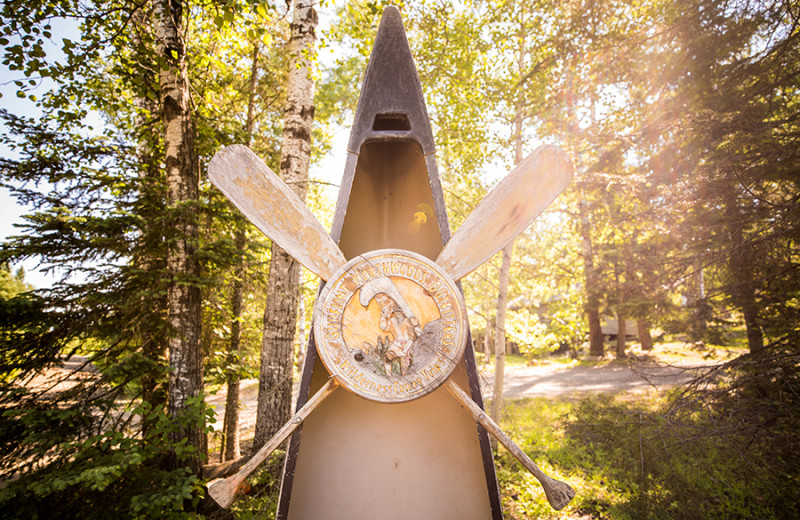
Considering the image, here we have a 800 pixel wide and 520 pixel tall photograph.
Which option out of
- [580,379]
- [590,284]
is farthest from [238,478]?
[580,379]

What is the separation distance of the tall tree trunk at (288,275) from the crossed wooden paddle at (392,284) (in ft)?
6.83

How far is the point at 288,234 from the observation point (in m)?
2.23

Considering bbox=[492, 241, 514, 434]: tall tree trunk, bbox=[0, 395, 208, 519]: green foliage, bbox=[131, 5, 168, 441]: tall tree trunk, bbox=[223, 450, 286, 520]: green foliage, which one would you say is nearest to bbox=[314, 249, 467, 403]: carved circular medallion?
bbox=[0, 395, 208, 519]: green foliage

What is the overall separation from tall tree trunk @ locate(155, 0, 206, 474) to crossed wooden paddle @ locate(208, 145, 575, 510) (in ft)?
5.80

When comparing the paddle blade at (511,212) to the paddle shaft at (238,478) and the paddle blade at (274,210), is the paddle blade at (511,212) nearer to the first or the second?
the paddle blade at (274,210)

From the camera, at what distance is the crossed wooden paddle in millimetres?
2041

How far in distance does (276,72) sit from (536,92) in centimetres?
511

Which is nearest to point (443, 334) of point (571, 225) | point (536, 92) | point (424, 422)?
point (424, 422)

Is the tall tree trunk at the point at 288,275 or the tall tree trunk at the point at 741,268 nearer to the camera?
the tall tree trunk at the point at 288,275

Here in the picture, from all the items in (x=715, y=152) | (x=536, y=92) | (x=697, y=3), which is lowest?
(x=715, y=152)

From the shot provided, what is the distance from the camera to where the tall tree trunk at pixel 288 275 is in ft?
13.6

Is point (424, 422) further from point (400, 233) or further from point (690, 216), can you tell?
point (690, 216)

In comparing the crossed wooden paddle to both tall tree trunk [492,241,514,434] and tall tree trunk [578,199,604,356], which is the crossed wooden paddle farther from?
tall tree trunk [578,199,604,356]

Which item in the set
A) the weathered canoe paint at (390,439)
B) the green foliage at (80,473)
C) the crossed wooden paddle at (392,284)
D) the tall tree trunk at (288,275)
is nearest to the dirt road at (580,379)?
the tall tree trunk at (288,275)
